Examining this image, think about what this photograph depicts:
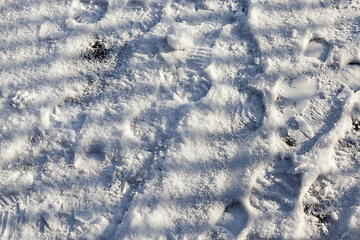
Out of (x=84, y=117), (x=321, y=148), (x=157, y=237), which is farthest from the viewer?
(x=84, y=117)

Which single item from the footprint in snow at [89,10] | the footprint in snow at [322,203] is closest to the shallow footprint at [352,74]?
the footprint in snow at [322,203]

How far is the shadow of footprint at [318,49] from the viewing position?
1.58 meters

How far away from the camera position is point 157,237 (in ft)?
3.96

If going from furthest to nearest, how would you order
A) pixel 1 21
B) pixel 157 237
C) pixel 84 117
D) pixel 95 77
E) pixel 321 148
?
pixel 1 21
pixel 95 77
pixel 84 117
pixel 321 148
pixel 157 237

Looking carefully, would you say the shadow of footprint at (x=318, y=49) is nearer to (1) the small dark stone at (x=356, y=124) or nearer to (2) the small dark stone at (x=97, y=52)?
(1) the small dark stone at (x=356, y=124)

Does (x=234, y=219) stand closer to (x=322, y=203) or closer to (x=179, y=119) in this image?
(x=322, y=203)

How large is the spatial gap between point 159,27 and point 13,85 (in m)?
0.88

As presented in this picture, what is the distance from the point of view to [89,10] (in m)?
1.74

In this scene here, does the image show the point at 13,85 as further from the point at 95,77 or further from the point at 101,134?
the point at 101,134

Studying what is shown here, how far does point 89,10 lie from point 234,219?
1.48 metres

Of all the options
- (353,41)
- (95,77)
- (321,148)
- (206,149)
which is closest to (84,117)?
(95,77)

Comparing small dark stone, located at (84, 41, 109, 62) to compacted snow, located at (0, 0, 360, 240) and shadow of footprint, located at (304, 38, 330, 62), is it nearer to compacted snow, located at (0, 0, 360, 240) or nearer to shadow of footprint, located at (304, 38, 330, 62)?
compacted snow, located at (0, 0, 360, 240)

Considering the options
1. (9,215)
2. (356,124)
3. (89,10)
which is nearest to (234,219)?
(356,124)

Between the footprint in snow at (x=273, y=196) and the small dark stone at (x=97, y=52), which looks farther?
the small dark stone at (x=97, y=52)
